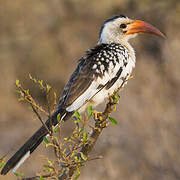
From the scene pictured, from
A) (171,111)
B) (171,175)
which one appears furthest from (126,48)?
(171,111)

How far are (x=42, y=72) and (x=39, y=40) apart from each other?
104cm

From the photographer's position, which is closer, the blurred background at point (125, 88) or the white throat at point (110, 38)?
the white throat at point (110, 38)

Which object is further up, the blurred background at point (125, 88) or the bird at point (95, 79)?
the blurred background at point (125, 88)

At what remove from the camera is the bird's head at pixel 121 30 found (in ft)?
12.9

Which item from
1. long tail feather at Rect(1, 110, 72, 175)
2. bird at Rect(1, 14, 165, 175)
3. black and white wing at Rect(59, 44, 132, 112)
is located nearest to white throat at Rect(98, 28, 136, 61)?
bird at Rect(1, 14, 165, 175)

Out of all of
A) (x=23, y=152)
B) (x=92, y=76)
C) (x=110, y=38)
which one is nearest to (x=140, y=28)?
(x=110, y=38)

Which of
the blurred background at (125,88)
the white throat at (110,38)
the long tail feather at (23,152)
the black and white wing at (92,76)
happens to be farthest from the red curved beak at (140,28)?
the blurred background at (125,88)

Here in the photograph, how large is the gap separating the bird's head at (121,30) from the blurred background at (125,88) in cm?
197

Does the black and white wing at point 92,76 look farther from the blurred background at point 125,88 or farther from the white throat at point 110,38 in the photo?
the blurred background at point 125,88

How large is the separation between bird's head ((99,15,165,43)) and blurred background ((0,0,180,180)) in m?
1.97

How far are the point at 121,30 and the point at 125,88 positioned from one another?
3217 millimetres

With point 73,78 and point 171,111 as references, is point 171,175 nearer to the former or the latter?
point 171,111

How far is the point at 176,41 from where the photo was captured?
7605 mm

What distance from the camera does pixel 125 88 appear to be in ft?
23.4
